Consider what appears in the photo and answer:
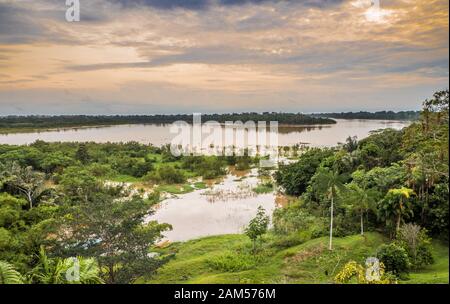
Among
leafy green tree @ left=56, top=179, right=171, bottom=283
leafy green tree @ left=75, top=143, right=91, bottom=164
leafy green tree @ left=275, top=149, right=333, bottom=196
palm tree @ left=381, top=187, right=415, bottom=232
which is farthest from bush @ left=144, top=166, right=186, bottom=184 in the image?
leafy green tree @ left=56, top=179, right=171, bottom=283

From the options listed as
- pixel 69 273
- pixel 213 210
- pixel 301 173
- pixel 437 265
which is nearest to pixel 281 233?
pixel 437 265

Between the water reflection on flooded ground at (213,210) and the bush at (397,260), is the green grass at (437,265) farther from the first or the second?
the water reflection on flooded ground at (213,210)

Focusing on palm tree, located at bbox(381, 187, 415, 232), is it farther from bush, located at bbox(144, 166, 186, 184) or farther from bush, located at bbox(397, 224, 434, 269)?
bush, located at bbox(144, 166, 186, 184)

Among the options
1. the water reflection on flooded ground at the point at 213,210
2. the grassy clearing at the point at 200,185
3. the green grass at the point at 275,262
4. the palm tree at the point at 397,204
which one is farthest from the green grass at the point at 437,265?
the grassy clearing at the point at 200,185

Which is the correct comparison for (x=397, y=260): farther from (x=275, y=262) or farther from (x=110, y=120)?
(x=110, y=120)

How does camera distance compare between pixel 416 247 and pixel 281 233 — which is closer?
pixel 416 247
